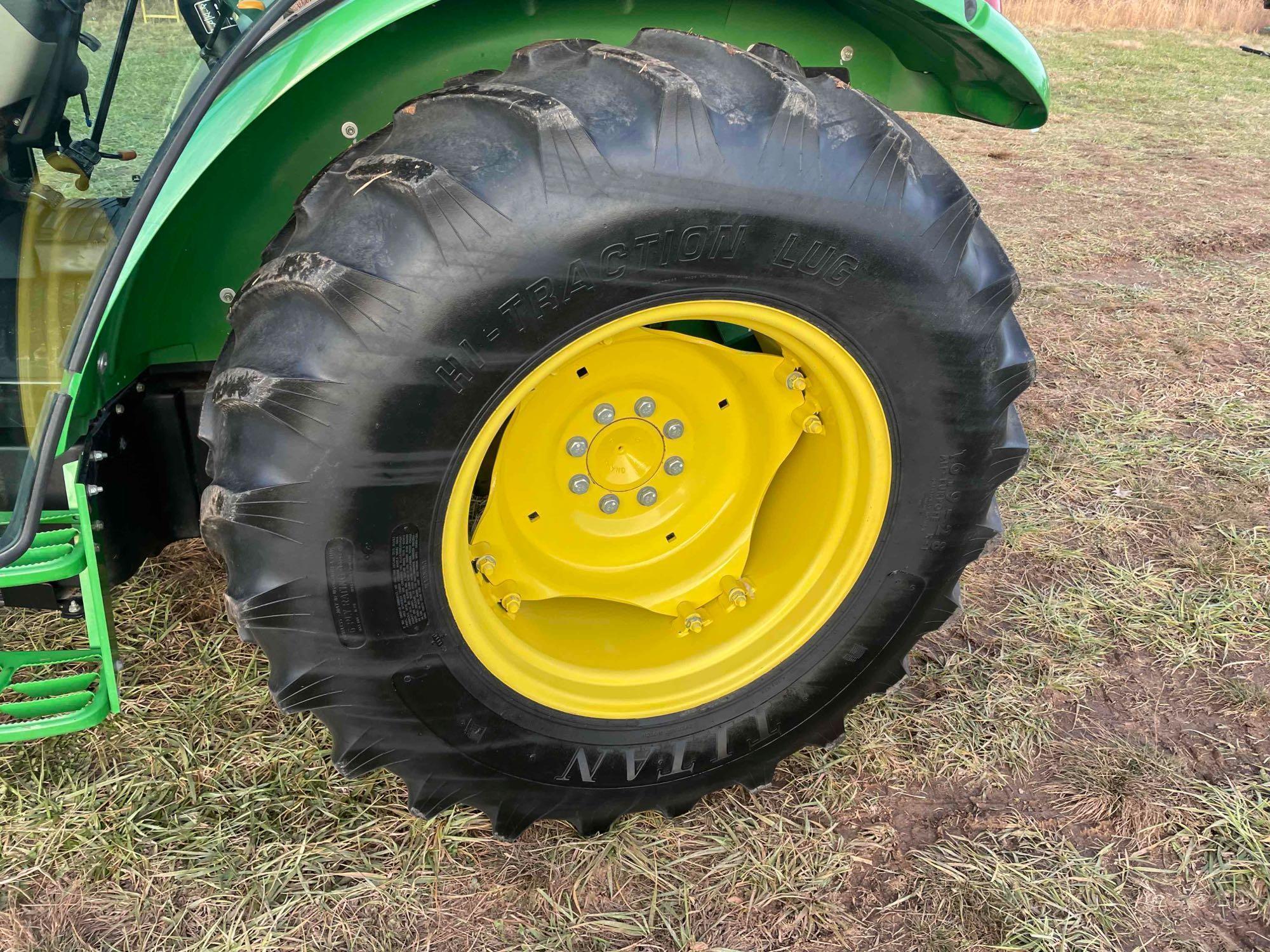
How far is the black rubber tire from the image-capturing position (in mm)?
1200

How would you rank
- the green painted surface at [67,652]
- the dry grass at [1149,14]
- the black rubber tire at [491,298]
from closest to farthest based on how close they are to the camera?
1. the black rubber tire at [491,298]
2. the green painted surface at [67,652]
3. the dry grass at [1149,14]

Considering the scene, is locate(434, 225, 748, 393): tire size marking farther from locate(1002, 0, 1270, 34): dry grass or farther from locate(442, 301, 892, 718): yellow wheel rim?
locate(1002, 0, 1270, 34): dry grass

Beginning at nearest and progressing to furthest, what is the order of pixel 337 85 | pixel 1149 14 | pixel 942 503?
pixel 337 85 → pixel 942 503 → pixel 1149 14

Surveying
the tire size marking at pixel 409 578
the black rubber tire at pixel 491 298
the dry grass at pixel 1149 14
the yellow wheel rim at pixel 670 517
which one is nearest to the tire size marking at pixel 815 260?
the black rubber tire at pixel 491 298

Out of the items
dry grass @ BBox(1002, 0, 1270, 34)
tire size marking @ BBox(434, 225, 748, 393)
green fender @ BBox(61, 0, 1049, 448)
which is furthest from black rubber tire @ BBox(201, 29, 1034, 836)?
dry grass @ BBox(1002, 0, 1270, 34)

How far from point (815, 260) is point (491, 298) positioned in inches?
18.4

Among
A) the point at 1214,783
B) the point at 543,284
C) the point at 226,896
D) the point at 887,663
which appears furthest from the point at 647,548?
the point at 1214,783

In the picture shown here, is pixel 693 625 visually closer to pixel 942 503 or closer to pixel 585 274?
pixel 942 503

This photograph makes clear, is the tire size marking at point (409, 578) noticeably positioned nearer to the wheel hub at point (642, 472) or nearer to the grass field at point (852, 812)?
Result: the wheel hub at point (642, 472)

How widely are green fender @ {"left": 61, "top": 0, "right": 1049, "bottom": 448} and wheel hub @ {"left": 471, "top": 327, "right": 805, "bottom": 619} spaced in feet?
1.69

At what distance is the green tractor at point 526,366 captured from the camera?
123 cm

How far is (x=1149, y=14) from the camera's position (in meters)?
12.6

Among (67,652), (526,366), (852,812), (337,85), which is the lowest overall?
(852,812)

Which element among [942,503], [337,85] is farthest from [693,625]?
[337,85]
